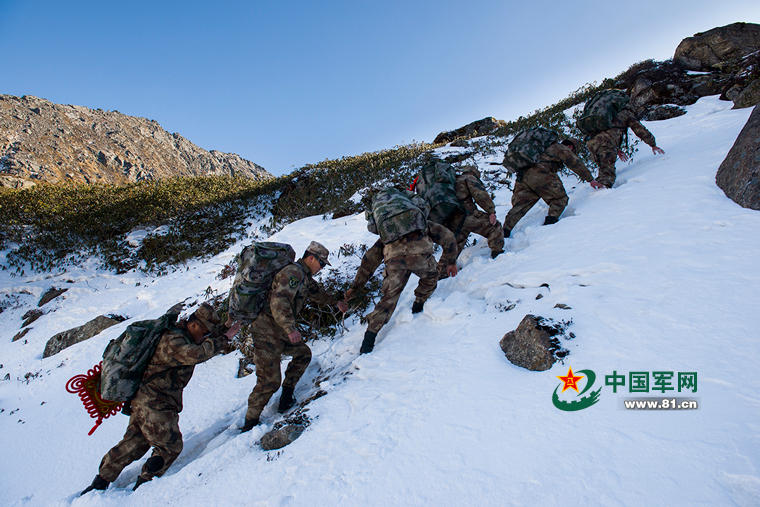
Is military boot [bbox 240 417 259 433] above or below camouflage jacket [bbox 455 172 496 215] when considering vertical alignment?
below

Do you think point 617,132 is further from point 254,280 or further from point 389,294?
point 254,280

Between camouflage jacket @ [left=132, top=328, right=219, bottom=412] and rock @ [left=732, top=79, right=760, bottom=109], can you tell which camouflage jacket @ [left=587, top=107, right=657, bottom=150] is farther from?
camouflage jacket @ [left=132, top=328, right=219, bottom=412]

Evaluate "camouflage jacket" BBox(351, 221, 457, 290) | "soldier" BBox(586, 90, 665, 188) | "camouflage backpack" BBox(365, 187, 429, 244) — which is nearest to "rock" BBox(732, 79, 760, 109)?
"soldier" BBox(586, 90, 665, 188)

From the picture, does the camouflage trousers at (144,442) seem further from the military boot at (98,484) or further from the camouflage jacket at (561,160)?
the camouflage jacket at (561,160)

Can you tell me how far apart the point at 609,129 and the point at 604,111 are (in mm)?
346

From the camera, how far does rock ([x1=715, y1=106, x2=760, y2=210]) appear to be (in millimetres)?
3309

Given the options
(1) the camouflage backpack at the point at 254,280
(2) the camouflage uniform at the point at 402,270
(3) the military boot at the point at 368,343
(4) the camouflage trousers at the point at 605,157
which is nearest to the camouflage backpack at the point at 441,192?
(2) the camouflage uniform at the point at 402,270

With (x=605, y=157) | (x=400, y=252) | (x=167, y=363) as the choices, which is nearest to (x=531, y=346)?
(x=400, y=252)

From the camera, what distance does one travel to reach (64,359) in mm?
6824

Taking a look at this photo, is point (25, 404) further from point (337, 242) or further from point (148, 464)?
point (337, 242)

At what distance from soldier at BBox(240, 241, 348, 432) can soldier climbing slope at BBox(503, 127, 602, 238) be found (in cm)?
359

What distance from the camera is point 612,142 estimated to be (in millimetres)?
5887

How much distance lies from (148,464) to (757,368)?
4978 mm

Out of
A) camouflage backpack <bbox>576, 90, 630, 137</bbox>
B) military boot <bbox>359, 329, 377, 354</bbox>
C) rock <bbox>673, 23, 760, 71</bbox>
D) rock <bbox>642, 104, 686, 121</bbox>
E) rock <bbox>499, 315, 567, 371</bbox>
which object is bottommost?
military boot <bbox>359, 329, 377, 354</bbox>
